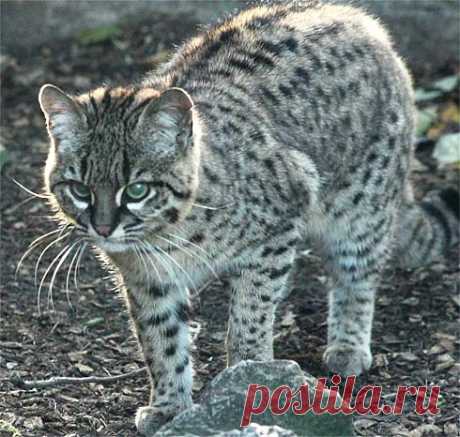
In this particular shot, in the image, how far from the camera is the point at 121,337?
7168 millimetres

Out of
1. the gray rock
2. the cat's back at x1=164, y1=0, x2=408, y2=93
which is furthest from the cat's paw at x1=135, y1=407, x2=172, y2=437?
the cat's back at x1=164, y1=0, x2=408, y2=93

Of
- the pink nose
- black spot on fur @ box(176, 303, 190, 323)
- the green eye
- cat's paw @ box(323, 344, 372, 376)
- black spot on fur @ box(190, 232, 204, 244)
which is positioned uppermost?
the green eye

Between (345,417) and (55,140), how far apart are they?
72.6 inches

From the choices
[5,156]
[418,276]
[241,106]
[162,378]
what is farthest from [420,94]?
[162,378]

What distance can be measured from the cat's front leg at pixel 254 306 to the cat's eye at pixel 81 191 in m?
1.02

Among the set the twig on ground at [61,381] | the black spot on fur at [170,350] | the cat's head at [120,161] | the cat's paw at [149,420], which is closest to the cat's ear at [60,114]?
the cat's head at [120,161]

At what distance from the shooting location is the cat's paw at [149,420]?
19.8 feet

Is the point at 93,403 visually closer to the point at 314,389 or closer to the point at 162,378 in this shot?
the point at 162,378

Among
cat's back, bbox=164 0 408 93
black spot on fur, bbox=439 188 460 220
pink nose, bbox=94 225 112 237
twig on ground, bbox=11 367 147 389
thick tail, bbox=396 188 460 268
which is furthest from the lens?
black spot on fur, bbox=439 188 460 220

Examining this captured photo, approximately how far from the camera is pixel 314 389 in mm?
5227

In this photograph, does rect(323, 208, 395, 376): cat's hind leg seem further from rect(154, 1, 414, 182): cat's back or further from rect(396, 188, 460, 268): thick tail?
rect(396, 188, 460, 268): thick tail

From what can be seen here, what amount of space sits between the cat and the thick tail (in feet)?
0.65

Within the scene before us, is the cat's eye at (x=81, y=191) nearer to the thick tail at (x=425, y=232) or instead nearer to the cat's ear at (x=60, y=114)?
the cat's ear at (x=60, y=114)

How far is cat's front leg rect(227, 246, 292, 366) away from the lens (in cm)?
618
